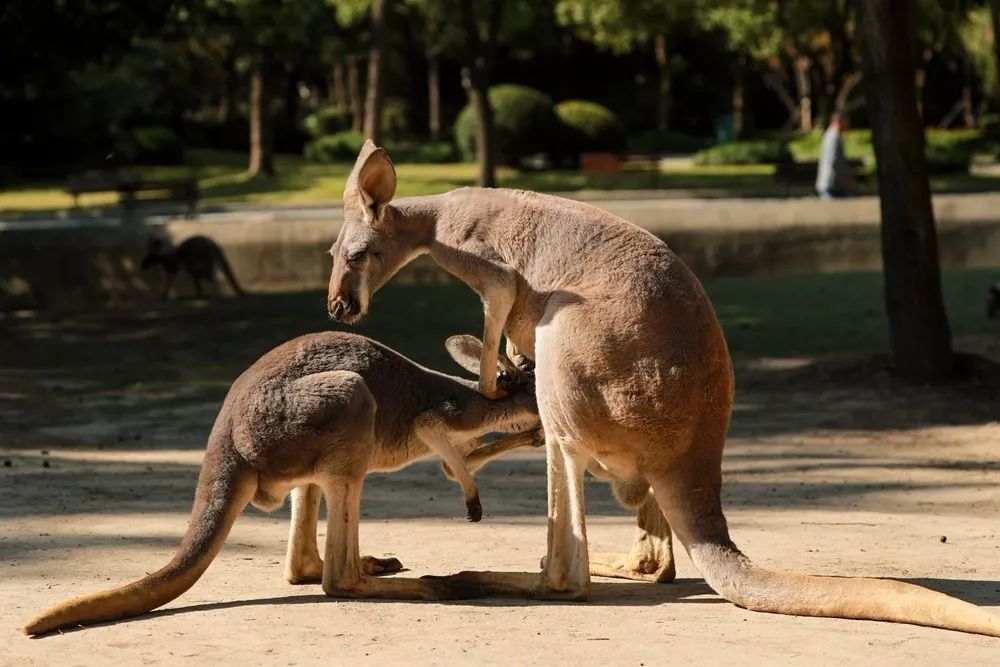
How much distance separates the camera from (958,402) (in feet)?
45.0

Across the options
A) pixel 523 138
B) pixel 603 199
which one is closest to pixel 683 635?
pixel 603 199

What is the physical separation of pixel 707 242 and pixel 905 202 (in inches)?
314

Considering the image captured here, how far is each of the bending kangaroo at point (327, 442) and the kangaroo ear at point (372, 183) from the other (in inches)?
22.1

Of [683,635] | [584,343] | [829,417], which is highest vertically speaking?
[584,343]

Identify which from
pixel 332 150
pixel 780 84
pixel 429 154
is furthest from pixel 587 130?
pixel 780 84

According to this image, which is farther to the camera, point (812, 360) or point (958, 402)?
point (812, 360)

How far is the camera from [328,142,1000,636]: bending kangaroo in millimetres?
6039

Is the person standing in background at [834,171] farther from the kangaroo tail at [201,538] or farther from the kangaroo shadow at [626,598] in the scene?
the kangaroo tail at [201,538]

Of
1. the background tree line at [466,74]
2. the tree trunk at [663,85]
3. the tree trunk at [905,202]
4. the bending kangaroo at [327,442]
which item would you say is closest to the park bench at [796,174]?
the background tree line at [466,74]

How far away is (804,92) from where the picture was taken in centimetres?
6197

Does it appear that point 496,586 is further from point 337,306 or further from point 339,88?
point 339,88

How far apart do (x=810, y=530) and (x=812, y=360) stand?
760 cm

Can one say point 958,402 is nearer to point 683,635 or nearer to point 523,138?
point 683,635

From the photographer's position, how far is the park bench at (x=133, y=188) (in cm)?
2941
